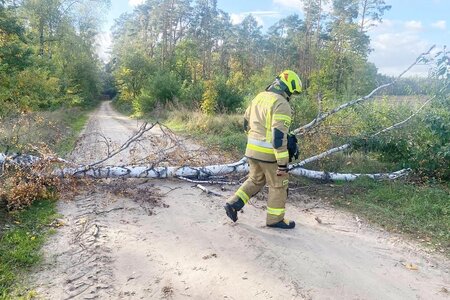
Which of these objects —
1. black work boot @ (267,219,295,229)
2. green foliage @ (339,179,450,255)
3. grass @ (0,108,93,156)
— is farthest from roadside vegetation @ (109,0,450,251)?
grass @ (0,108,93,156)

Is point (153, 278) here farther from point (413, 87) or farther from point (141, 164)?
point (413, 87)

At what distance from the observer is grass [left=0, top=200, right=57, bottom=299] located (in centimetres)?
339

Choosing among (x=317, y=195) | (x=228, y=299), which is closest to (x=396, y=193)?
(x=317, y=195)

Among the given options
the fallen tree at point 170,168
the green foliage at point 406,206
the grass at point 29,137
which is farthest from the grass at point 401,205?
the grass at point 29,137

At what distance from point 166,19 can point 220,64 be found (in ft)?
33.0

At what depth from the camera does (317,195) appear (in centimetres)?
671

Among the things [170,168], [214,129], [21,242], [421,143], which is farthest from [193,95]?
[21,242]

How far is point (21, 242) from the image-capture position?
4.18 meters

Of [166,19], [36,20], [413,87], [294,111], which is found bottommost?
[294,111]

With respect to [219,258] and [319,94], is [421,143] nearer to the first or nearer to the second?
[319,94]

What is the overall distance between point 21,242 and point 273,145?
3239 mm

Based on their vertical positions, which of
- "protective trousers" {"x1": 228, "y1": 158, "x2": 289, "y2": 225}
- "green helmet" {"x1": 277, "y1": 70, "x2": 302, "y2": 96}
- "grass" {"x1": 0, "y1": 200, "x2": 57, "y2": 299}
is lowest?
"grass" {"x1": 0, "y1": 200, "x2": 57, "y2": 299}

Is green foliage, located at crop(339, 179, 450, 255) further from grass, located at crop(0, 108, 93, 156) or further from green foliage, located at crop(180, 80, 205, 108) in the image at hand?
green foliage, located at crop(180, 80, 205, 108)

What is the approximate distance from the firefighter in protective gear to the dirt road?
301mm
